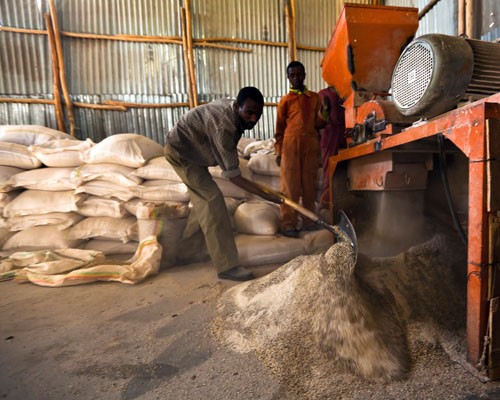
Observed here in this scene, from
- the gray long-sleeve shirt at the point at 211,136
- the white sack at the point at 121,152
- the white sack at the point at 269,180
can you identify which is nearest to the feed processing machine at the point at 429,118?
the gray long-sleeve shirt at the point at 211,136

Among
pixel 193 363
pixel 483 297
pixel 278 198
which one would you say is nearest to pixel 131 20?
pixel 278 198

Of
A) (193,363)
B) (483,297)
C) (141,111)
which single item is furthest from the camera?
(141,111)

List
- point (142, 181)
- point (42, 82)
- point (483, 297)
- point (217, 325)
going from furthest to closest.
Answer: point (42, 82) < point (142, 181) < point (217, 325) < point (483, 297)

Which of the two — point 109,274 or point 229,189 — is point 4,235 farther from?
point 229,189

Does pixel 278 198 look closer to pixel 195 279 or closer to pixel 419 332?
pixel 195 279

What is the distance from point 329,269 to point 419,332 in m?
0.42

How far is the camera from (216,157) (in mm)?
2020

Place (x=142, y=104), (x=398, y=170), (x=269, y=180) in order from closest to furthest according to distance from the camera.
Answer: (x=398, y=170)
(x=269, y=180)
(x=142, y=104)

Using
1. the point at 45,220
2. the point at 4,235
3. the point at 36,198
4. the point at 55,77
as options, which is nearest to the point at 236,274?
the point at 45,220

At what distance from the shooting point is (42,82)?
439 centimetres

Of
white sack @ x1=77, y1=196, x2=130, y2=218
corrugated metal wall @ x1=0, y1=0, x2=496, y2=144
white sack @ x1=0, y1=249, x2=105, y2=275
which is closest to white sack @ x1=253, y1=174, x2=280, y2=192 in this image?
white sack @ x1=77, y1=196, x2=130, y2=218

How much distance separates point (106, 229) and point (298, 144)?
1909 mm

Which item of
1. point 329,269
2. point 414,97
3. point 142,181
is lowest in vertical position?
point 329,269

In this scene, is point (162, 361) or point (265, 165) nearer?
point (162, 361)
